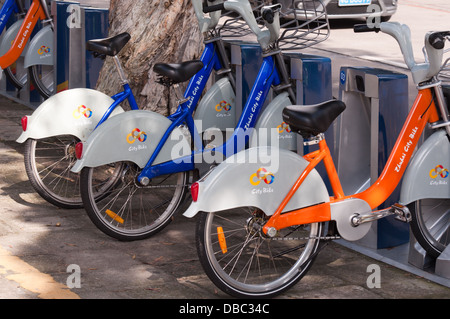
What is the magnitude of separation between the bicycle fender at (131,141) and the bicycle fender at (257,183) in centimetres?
112

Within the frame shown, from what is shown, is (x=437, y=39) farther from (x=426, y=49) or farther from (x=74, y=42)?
(x=74, y=42)

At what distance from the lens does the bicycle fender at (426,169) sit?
17.0ft

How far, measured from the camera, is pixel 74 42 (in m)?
8.64

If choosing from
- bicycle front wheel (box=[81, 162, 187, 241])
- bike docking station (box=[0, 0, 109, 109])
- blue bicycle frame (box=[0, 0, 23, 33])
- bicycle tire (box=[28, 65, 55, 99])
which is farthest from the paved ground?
blue bicycle frame (box=[0, 0, 23, 33])

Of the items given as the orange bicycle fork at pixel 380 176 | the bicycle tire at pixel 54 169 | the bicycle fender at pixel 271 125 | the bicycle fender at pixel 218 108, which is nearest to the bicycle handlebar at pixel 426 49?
the orange bicycle fork at pixel 380 176

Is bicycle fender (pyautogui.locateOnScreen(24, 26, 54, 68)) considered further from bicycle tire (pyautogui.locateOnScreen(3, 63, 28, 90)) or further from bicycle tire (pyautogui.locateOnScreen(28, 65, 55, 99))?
bicycle tire (pyautogui.locateOnScreen(3, 63, 28, 90))

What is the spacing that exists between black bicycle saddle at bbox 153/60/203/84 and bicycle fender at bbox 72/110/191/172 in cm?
30

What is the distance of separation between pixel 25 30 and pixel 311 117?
18.1 feet

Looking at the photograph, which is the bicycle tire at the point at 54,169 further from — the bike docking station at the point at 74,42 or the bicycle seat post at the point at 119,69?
the bike docking station at the point at 74,42

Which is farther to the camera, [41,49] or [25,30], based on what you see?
[25,30]

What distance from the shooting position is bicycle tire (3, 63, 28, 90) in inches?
412

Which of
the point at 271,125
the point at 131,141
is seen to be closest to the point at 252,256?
the point at 131,141
